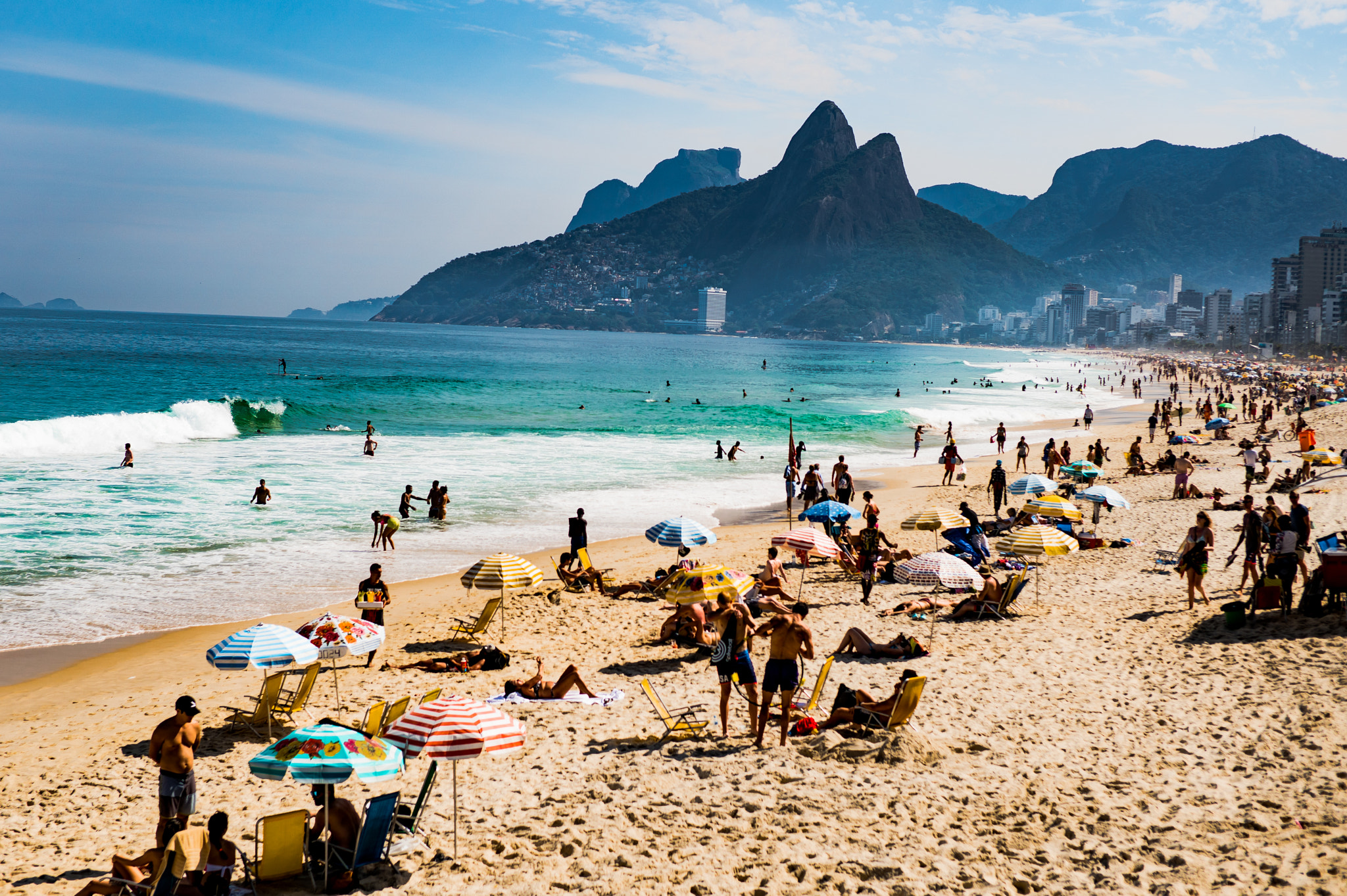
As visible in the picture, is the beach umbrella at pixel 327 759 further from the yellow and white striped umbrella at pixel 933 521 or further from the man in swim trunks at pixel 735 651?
the yellow and white striped umbrella at pixel 933 521

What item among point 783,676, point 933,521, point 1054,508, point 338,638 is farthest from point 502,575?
point 1054,508

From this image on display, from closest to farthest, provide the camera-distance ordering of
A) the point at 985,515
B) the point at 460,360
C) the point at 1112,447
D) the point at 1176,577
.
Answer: the point at 1176,577 < the point at 985,515 < the point at 1112,447 < the point at 460,360

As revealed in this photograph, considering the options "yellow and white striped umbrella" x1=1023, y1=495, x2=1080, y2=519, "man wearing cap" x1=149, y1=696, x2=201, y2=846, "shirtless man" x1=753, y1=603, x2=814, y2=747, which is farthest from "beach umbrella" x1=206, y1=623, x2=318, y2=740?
"yellow and white striped umbrella" x1=1023, y1=495, x2=1080, y2=519

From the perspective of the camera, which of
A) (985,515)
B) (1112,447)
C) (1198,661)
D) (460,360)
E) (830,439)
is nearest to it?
(1198,661)

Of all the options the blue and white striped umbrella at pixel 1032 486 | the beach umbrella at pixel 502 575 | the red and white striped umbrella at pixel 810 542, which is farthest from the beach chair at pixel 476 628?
the blue and white striped umbrella at pixel 1032 486

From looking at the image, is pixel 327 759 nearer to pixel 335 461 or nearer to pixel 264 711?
pixel 264 711

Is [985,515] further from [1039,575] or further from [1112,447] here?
[1112,447]

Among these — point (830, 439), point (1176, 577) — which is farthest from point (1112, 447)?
point (1176, 577)
